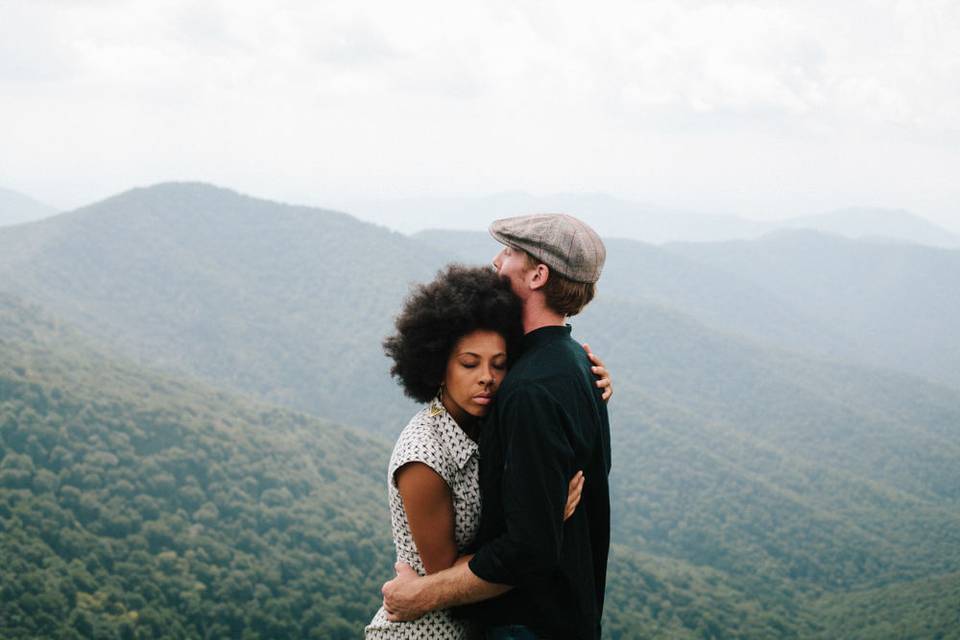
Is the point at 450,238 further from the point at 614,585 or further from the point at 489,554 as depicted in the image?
the point at 489,554

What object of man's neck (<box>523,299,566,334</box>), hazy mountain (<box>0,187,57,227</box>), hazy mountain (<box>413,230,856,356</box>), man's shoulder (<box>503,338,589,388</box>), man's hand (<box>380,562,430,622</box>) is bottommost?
man's hand (<box>380,562,430,622</box>)

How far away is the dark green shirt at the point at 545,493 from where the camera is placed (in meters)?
2.63

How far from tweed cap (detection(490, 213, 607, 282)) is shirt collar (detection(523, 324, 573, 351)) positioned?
20 cm

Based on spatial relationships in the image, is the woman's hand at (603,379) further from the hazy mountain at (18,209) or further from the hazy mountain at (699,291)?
the hazy mountain at (18,209)

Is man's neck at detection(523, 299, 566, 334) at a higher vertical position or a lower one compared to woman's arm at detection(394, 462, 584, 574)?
higher

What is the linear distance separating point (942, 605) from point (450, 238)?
315ft

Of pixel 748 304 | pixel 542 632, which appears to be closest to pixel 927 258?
pixel 748 304

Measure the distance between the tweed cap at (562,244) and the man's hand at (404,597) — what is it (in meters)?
1.26

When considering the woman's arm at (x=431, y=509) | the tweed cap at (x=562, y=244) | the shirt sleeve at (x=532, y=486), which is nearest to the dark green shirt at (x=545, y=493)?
the shirt sleeve at (x=532, y=486)

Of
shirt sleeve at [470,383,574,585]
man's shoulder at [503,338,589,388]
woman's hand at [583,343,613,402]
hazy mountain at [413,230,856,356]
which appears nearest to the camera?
shirt sleeve at [470,383,574,585]

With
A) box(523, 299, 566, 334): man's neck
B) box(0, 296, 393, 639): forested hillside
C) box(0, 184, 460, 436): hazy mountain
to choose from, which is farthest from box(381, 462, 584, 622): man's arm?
box(0, 184, 460, 436): hazy mountain

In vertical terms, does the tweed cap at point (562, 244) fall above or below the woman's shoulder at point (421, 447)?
above

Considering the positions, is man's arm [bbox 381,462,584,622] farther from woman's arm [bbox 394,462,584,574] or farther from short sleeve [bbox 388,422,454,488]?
short sleeve [bbox 388,422,454,488]

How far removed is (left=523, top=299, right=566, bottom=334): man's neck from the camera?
10.0 feet
